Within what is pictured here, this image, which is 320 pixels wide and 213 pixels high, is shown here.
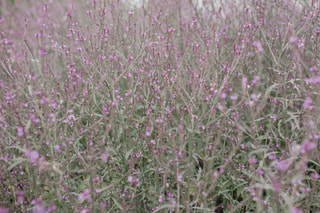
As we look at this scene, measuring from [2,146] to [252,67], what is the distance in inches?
102

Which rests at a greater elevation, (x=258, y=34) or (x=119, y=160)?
(x=258, y=34)

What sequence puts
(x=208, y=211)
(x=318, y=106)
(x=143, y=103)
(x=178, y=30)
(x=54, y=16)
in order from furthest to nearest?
1. (x=54, y=16)
2. (x=178, y=30)
3. (x=143, y=103)
4. (x=318, y=106)
5. (x=208, y=211)

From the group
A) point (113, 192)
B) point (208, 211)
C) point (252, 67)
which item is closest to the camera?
point (208, 211)

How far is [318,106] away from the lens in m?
2.15

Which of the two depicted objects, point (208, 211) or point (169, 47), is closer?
point (208, 211)

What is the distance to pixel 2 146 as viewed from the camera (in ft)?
7.22

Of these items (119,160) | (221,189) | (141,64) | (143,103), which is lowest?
(221,189)

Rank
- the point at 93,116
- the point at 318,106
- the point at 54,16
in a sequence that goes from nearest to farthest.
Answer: the point at 318,106 < the point at 93,116 < the point at 54,16

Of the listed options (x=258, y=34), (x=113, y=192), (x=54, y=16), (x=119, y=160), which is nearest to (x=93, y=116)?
(x=119, y=160)

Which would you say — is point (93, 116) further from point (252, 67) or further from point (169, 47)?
point (252, 67)

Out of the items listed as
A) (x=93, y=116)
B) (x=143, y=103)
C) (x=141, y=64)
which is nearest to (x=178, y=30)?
(x=141, y=64)

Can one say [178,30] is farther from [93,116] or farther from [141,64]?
[93,116]

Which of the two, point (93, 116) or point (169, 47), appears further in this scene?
point (169, 47)

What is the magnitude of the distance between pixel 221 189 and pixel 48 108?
1.49 meters
